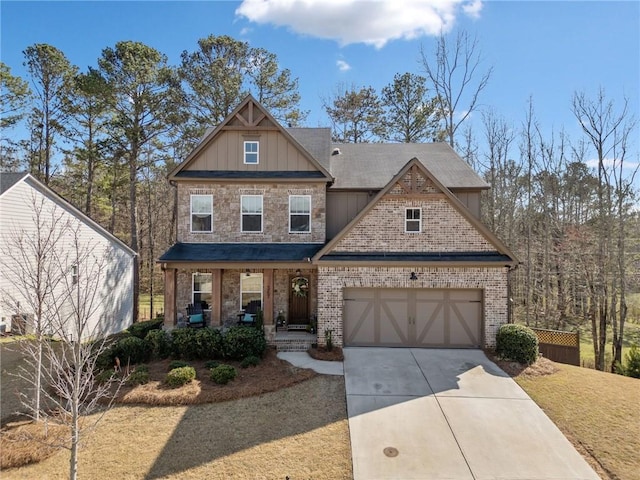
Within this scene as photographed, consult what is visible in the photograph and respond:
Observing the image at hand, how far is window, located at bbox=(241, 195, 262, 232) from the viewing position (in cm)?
1480

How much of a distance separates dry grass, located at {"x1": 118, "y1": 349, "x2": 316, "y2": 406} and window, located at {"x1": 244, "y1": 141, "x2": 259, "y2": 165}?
27.4 feet

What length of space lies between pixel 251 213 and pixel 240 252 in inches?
75.8

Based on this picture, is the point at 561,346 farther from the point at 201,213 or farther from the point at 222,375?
the point at 201,213

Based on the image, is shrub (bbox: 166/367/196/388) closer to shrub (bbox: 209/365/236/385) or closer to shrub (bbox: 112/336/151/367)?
shrub (bbox: 209/365/236/385)

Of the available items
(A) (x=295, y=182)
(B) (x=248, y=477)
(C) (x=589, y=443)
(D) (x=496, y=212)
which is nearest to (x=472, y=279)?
(C) (x=589, y=443)

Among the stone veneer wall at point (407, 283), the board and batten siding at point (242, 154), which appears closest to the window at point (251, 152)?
the board and batten siding at point (242, 154)

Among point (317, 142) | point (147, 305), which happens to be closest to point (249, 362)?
point (317, 142)

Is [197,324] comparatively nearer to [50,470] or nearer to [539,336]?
[50,470]

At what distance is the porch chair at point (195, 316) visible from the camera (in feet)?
44.5

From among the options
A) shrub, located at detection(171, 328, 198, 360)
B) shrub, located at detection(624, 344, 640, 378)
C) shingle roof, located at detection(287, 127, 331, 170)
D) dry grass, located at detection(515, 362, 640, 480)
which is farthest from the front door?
shrub, located at detection(624, 344, 640, 378)

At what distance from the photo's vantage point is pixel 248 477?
6.12m

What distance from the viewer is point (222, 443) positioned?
23.2ft

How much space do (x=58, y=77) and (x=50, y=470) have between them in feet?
85.1

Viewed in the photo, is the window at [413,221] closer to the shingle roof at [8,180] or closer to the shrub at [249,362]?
the shrub at [249,362]
